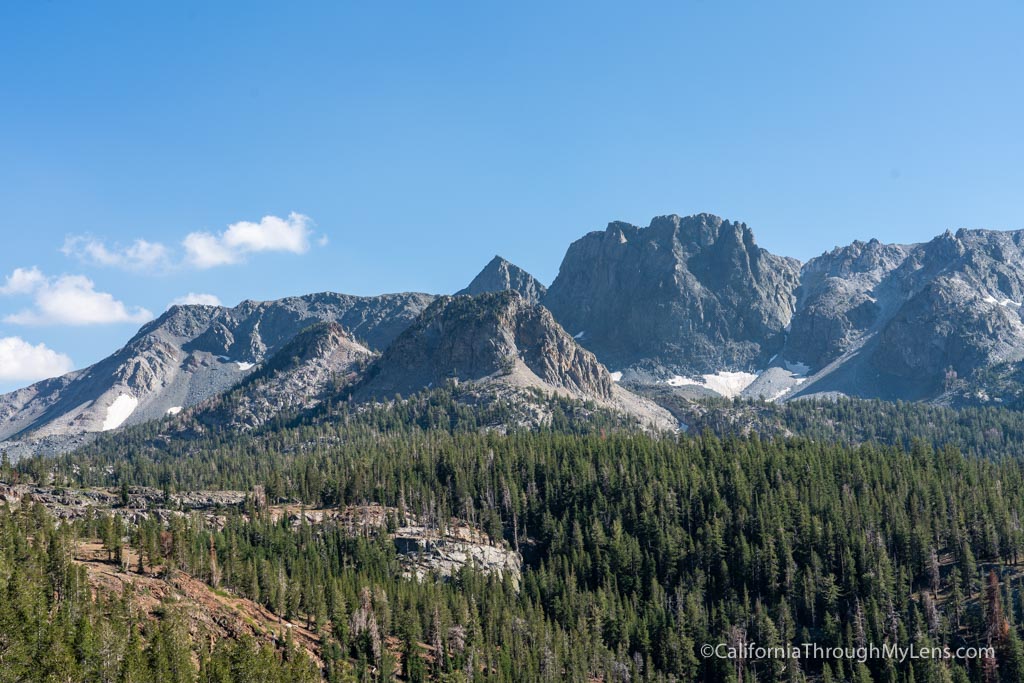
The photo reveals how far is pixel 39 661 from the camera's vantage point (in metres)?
89.5

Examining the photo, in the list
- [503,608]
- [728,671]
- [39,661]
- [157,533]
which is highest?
[157,533]

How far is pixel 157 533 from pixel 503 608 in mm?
60100

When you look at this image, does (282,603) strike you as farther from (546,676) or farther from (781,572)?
(781,572)

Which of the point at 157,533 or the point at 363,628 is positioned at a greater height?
the point at 157,533

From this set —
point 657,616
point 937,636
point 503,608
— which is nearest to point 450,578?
point 503,608

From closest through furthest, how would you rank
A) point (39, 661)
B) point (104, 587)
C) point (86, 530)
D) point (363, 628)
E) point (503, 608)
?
point (39, 661)
point (104, 587)
point (363, 628)
point (86, 530)
point (503, 608)

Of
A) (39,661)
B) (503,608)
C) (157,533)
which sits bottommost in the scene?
(503,608)

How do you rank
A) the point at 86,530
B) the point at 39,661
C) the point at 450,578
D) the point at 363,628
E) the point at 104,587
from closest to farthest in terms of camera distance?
the point at 39,661, the point at 104,587, the point at 363,628, the point at 86,530, the point at 450,578

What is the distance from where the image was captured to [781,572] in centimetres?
17750

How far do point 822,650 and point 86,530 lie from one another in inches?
4995

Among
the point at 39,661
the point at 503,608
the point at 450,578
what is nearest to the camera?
the point at 39,661

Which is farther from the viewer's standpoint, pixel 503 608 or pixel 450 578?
pixel 450 578

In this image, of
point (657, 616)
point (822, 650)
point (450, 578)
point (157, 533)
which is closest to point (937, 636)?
point (822, 650)

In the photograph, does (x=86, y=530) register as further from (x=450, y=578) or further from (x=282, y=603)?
(x=450, y=578)
